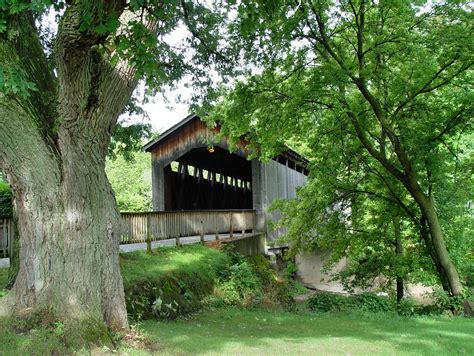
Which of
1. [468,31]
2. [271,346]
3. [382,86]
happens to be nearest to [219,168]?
[382,86]

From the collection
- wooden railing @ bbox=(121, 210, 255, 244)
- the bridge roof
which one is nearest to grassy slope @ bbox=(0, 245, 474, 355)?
wooden railing @ bbox=(121, 210, 255, 244)

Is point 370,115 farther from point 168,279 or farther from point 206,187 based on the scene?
point 206,187

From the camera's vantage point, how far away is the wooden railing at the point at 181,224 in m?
12.4

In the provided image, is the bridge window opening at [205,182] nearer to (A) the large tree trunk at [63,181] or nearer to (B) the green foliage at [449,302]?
(B) the green foliage at [449,302]

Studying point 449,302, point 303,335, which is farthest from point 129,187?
point 303,335

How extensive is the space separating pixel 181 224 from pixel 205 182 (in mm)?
13571

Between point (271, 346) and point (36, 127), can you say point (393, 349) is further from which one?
point (36, 127)

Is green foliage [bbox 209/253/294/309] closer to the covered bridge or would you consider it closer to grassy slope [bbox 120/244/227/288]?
grassy slope [bbox 120/244/227/288]

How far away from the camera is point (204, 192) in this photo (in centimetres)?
2791

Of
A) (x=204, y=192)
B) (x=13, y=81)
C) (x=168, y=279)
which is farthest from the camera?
(x=204, y=192)

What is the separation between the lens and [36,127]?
5.91 metres

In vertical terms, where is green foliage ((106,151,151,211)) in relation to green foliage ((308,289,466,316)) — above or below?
above

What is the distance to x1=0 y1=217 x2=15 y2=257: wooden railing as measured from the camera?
9844 millimetres

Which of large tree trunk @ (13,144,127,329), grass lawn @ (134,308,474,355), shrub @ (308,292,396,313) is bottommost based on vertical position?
shrub @ (308,292,396,313)
